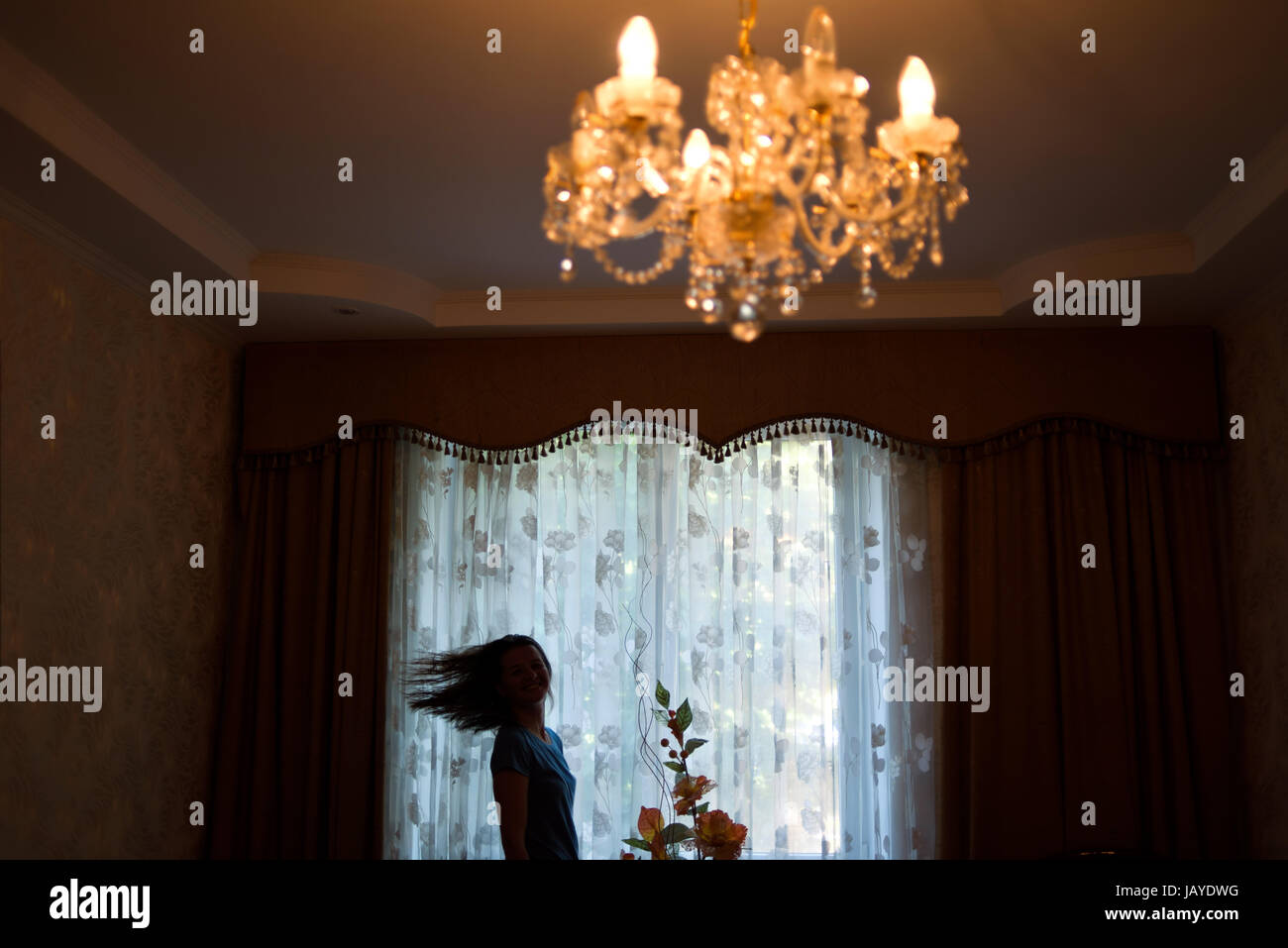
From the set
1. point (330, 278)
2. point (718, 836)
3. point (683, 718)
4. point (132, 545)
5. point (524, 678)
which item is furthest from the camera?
point (330, 278)

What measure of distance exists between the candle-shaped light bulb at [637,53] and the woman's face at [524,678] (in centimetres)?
189

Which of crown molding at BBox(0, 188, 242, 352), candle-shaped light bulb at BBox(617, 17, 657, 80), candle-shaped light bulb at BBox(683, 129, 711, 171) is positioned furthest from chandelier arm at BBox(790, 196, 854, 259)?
crown molding at BBox(0, 188, 242, 352)

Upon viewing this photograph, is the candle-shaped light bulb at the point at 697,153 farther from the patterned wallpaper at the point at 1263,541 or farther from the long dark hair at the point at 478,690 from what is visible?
the patterned wallpaper at the point at 1263,541

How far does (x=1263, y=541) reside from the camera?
142 inches

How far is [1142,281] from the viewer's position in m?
3.54

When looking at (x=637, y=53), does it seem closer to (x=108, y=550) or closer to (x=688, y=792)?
(x=688, y=792)

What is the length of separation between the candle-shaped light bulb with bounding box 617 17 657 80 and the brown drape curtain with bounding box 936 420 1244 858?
277 centimetres

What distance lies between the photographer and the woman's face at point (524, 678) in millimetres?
3008

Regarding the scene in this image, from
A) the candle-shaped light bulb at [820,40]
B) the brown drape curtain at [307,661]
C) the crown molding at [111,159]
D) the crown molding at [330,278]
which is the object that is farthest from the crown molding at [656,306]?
the candle-shaped light bulb at [820,40]

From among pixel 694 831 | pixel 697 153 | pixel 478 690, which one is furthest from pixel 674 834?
pixel 697 153

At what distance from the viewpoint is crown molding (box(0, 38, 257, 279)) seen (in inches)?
96.6

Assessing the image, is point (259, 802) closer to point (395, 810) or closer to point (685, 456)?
point (395, 810)

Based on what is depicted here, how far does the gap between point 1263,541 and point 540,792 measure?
263 centimetres

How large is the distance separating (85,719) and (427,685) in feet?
4.03
